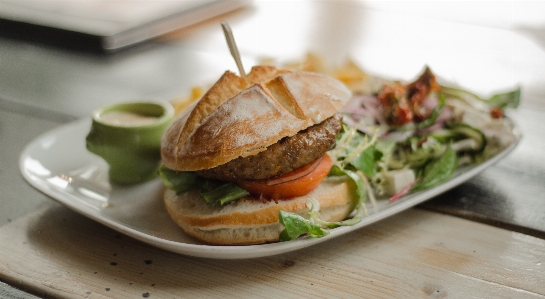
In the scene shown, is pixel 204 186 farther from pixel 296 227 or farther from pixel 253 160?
pixel 296 227

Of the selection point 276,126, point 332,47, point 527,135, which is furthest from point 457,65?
point 276,126

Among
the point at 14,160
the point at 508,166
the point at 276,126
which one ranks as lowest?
the point at 508,166

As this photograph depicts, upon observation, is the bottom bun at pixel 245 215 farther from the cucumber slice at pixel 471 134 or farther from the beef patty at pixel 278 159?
the cucumber slice at pixel 471 134

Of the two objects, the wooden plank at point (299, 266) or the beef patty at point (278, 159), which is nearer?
the wooden plank at point (299, 266)

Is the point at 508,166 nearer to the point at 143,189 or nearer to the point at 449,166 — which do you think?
the point at 449,166

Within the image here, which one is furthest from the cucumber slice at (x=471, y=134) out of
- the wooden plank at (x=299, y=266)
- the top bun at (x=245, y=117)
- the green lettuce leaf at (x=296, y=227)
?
the green lettuce leaf at (x=296, y=227)

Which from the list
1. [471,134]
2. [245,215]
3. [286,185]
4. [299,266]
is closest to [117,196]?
[245,215]
